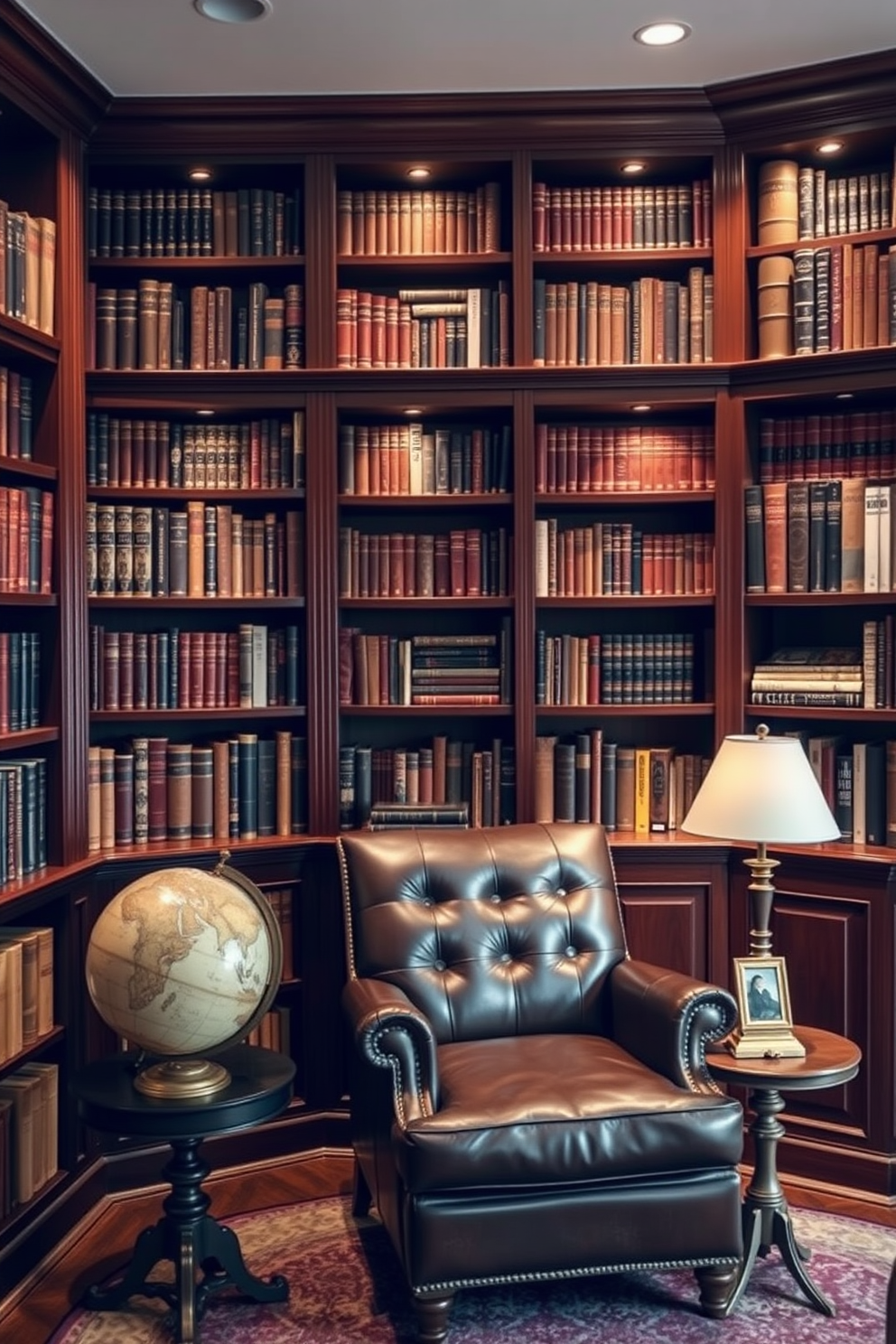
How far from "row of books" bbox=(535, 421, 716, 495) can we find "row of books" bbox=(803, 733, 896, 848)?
908 millimetres

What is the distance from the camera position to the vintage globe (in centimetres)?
259

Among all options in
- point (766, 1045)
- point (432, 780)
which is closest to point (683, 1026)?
point (766, 1045)

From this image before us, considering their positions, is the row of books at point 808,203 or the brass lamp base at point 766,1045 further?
the row of books at point 808,203

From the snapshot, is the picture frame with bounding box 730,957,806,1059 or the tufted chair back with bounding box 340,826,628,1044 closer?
the picture frame with bounding box 730,957,806,1059

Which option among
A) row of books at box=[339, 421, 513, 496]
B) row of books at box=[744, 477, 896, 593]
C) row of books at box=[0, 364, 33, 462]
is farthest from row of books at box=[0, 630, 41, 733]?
row of books at box=[744, 477, 896, 593]

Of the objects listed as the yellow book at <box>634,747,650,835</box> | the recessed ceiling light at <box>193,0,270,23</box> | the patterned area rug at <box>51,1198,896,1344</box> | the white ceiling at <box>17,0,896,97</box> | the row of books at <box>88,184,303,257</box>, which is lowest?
the patterned area rug at <box>51,1198,896,1344</box>

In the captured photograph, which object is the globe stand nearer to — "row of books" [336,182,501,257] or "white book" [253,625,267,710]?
"white book" [253,625,267,710]

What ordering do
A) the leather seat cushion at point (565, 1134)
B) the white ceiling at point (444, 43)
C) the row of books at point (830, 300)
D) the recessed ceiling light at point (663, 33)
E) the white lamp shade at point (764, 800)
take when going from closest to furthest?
1. the leather seat cushion at point (565, 1134)
2. the white lamp shade at point (764, 800)
3. the white ceiling at point (444, 43)
4. the recessed ceiling light at point (663, 33)
5. the row of books at point (830, 300)

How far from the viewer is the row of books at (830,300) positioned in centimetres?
355

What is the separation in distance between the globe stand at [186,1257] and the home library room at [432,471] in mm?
692

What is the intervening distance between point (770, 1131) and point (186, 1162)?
1.32m

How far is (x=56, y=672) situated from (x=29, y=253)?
3.55 feet

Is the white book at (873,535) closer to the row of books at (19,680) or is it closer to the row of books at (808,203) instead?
the row of books at (808,203)

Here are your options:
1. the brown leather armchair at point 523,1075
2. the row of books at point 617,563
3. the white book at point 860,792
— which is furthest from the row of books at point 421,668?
the white book at point 860,792
